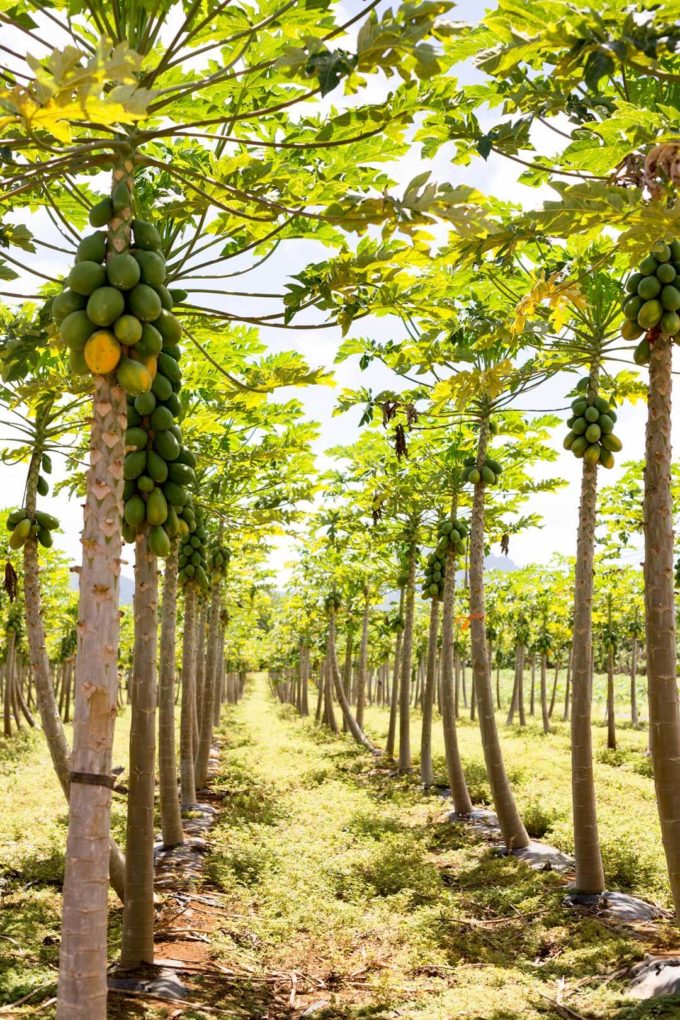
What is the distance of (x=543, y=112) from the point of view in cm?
547

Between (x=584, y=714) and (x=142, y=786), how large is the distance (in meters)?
5.16

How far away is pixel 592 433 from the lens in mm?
8797

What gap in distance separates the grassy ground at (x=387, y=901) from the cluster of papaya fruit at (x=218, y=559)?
4.52 m

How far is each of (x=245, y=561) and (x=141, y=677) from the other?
1535cm

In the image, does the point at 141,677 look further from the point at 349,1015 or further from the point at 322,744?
the point at 322,744

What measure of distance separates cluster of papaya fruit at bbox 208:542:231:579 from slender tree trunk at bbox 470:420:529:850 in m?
5.68

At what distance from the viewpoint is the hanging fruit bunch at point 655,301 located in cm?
619

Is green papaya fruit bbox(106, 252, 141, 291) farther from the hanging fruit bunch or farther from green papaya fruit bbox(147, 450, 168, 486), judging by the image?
the hanging fruit bunch

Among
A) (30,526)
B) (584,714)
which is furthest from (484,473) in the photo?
(30,526)

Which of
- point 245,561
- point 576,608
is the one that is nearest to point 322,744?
point 245,561

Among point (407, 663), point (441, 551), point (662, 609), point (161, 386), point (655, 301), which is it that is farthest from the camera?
point (407, 663)

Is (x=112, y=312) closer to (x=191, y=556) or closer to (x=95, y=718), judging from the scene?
(x=95, y=718)

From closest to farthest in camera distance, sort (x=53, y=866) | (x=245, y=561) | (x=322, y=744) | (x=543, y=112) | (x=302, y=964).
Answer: (x=543, y=112), (x=302, y=964), (x=53, y=866), (x=245, y=561), (x=322, y=744)

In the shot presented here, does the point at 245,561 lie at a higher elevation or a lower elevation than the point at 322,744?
higher
